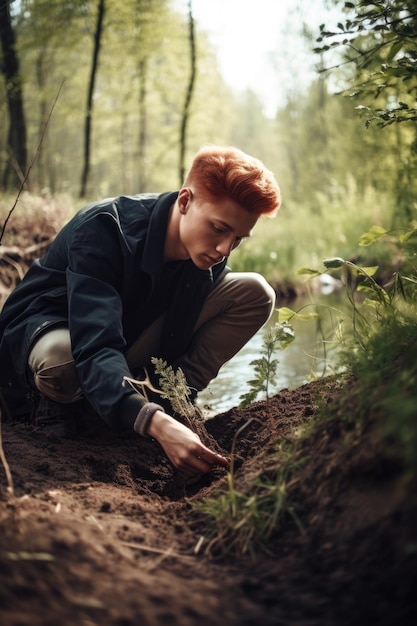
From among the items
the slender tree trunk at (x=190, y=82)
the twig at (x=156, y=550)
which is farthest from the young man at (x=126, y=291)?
the slender tree trunk at (x=190, y=82)

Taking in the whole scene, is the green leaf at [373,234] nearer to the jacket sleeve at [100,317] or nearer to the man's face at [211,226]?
the man's face at [211,226]

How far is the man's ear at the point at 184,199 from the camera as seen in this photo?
2.54 m

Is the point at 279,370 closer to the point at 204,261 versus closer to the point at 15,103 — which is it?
the point at 204,261

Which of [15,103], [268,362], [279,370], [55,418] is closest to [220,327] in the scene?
[55,418]

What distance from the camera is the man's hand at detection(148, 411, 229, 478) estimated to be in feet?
5.88

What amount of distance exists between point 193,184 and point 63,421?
116cm

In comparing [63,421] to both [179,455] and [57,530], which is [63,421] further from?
[57,530]

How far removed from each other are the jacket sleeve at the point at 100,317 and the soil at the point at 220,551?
11.7 inches

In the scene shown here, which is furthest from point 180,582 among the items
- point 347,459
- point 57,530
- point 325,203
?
point 325,203

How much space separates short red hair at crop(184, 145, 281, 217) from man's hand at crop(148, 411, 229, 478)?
1.00 m

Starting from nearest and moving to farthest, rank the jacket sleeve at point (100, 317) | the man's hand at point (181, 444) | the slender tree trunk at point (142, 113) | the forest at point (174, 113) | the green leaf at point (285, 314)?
the man's hand at point (181, 444)
the jacket sleeve at point (100, 317)
the green leaf at point (285, 314)
the forest at point (174, 113)
the slender tree trunk at point (142, 113)

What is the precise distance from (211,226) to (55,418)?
3.53ft

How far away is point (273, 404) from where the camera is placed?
2604 millimetres

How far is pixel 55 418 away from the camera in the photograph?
2627 mm
